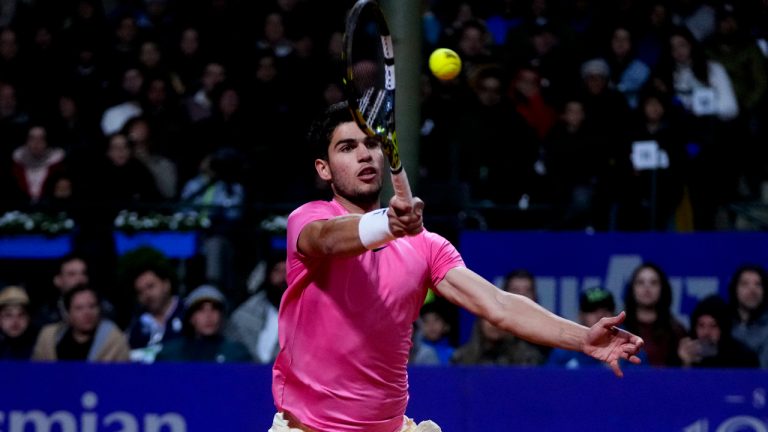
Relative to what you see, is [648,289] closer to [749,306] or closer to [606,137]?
[749,306]

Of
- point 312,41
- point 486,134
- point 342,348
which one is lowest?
point 342,348

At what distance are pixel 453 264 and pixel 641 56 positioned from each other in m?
7.06

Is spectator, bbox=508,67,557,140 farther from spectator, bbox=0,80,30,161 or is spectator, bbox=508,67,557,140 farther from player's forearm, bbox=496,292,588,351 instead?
player's forearm, bbox=496,292,588,351

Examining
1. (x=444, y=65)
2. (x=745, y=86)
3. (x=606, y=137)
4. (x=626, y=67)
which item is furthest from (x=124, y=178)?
(x=444, y=65)

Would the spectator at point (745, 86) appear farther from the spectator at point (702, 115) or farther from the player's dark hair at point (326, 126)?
the player's dark hair at point (326, 126)

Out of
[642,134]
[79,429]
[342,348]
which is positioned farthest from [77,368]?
[642,134]

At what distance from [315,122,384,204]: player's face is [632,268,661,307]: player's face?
4.18 metres

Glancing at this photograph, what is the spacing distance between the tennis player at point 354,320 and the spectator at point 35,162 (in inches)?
262

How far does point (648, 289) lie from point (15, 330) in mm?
4182

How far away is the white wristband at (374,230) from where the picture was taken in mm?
4523

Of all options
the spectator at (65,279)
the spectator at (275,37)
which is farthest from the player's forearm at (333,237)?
the spectator at (275,37)

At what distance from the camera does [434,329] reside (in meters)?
9.36

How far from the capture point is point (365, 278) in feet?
16.8

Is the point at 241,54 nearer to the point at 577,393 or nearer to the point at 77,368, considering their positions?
the point at 77,368
